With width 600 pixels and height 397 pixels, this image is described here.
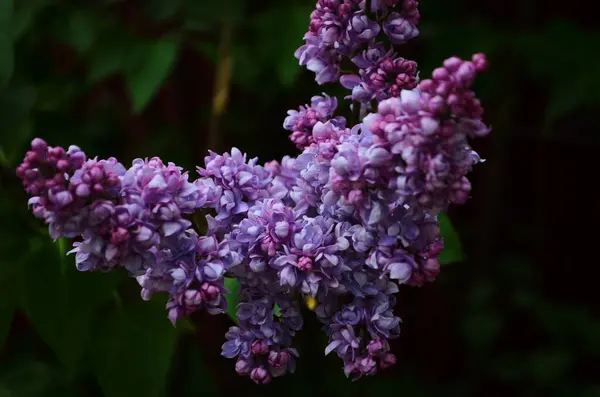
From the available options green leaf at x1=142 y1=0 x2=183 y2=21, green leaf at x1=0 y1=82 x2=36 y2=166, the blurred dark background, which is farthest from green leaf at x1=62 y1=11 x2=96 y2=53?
green leaf at x1=0 y1=82 x2=36 y2=166

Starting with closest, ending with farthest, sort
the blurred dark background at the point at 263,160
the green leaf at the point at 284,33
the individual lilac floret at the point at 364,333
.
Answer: the individual lilac floret at the point at 364,333 → the blurred dark background at the point at 263,160 → the green leaf at the point at 284,33

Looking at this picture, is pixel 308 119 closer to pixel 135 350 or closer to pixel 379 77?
pixel 379 77

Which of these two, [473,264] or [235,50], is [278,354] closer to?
[235,50]

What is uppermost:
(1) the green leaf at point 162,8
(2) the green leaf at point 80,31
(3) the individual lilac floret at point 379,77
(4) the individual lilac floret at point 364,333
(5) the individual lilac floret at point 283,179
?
(3) the individual lilac floret at point 379,77

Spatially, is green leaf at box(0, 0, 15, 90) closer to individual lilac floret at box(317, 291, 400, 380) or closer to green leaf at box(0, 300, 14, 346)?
green leaf at box(0, 300, 14, 346)

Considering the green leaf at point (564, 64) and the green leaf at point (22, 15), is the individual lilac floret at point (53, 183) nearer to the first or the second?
the green leaf at point (22, 15)

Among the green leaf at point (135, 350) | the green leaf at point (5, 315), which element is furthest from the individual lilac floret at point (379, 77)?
the green leaf at point (5, 315)

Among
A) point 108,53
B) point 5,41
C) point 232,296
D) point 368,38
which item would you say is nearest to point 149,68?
point 108,53

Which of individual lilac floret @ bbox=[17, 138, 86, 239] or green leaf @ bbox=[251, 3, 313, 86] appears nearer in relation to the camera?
individual lilac floret @ bbox=[17, 138, 86, 239]
